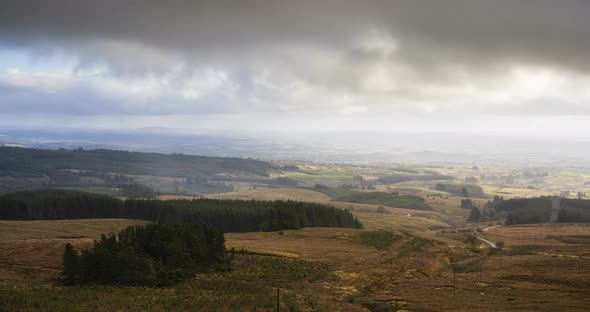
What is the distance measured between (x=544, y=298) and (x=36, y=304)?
3938cm

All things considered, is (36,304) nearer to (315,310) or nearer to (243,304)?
(243,304)

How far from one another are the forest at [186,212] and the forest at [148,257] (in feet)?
179

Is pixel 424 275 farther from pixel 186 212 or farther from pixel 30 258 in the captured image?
pixel 186 212

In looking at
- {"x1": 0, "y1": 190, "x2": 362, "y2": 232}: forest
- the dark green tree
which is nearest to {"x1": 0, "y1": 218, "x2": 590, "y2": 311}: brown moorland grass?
{"x1": 0, "y1": 190, "x2": 362, "y2": 232}: forest

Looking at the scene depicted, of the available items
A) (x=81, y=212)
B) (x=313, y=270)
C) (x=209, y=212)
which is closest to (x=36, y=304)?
(x=313, y=270)

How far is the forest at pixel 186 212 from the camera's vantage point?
119000mm

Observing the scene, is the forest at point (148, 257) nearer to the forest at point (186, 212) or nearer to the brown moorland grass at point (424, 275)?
the brown moorland grass at point (424, 275)

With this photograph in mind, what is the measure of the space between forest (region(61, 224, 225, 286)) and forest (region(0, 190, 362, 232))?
179 ft

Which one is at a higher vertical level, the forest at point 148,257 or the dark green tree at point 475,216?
the forest at point 148,257

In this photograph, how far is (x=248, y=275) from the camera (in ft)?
173

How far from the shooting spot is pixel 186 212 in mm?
123750

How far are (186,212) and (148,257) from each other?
7462 cm

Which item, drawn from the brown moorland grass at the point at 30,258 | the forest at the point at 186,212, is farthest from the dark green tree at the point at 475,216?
the brown moorland grass at the point at 30,258

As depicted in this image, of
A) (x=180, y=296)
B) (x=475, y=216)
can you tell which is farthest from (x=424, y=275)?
(x=475, y=216)
